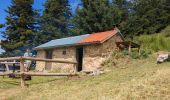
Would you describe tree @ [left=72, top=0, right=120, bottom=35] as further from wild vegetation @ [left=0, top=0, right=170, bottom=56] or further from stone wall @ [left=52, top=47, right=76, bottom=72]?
stone wall @ [left=52, top=47, right=76, bottom=72]

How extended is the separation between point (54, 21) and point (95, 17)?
6.66 m

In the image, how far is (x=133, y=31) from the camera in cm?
3650

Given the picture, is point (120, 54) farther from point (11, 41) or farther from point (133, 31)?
point (11, 41)

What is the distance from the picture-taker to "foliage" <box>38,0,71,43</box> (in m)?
41.4

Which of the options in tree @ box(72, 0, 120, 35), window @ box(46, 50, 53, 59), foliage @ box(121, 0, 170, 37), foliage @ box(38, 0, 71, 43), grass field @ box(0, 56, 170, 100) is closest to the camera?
grass field @ box(0, 56, 170, 100)

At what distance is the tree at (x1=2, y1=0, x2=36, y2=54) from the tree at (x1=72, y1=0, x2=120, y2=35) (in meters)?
6.27

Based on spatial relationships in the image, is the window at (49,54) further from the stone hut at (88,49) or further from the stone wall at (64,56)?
the stone wall at (64,56)

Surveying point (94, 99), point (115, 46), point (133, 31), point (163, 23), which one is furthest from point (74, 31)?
point (94, 99)

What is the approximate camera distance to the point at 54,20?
42.1m

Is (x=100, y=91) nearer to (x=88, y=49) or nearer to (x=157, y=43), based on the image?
(x=88, y=49)

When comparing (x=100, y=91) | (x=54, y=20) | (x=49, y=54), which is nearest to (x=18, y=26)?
(x=54, y=20)

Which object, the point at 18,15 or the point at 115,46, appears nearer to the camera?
the point at 115,46

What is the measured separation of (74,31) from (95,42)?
51.2ft

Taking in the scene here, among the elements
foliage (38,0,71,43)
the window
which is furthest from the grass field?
foliage (38,0,71,43)
